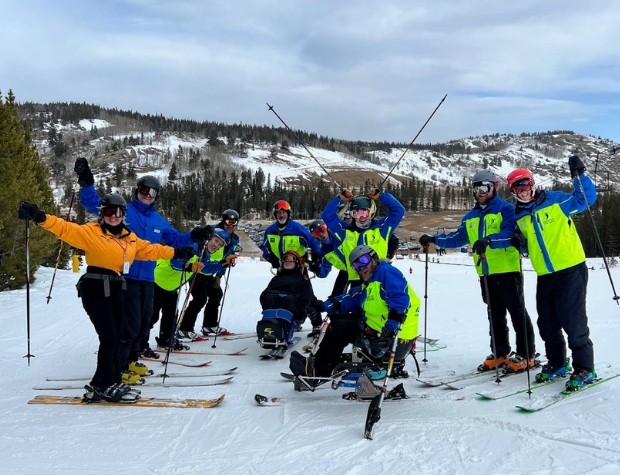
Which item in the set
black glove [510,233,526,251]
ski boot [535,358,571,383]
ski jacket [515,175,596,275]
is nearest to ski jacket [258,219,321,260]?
black glove [510,233,526,251]

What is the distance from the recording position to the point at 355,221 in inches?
260

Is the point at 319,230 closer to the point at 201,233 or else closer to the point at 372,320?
the point at 201,233

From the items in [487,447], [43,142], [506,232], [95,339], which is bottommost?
[95,339]

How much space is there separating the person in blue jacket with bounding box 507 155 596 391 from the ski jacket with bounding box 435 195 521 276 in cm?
30

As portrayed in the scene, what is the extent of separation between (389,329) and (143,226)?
3120 mm

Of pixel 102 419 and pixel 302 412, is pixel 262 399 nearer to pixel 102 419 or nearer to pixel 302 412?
pixel 302 412

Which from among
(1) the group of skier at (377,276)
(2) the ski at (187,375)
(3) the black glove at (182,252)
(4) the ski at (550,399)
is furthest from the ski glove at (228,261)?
(4) the ski at (550,399)

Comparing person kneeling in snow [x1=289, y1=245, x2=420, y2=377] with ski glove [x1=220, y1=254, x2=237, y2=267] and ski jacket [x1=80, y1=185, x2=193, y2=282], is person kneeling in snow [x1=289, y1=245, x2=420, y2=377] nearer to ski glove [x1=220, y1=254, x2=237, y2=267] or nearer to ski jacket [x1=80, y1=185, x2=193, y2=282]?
ski jacket [x1=80, y1=185, x2=193, y2=282]

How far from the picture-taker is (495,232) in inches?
215

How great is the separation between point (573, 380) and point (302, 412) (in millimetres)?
2557

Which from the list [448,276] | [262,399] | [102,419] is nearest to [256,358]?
[262,399]

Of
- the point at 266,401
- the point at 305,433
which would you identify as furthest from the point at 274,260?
the point at 305,433

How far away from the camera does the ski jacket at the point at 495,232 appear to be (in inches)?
210

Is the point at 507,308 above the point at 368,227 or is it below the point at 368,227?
below
